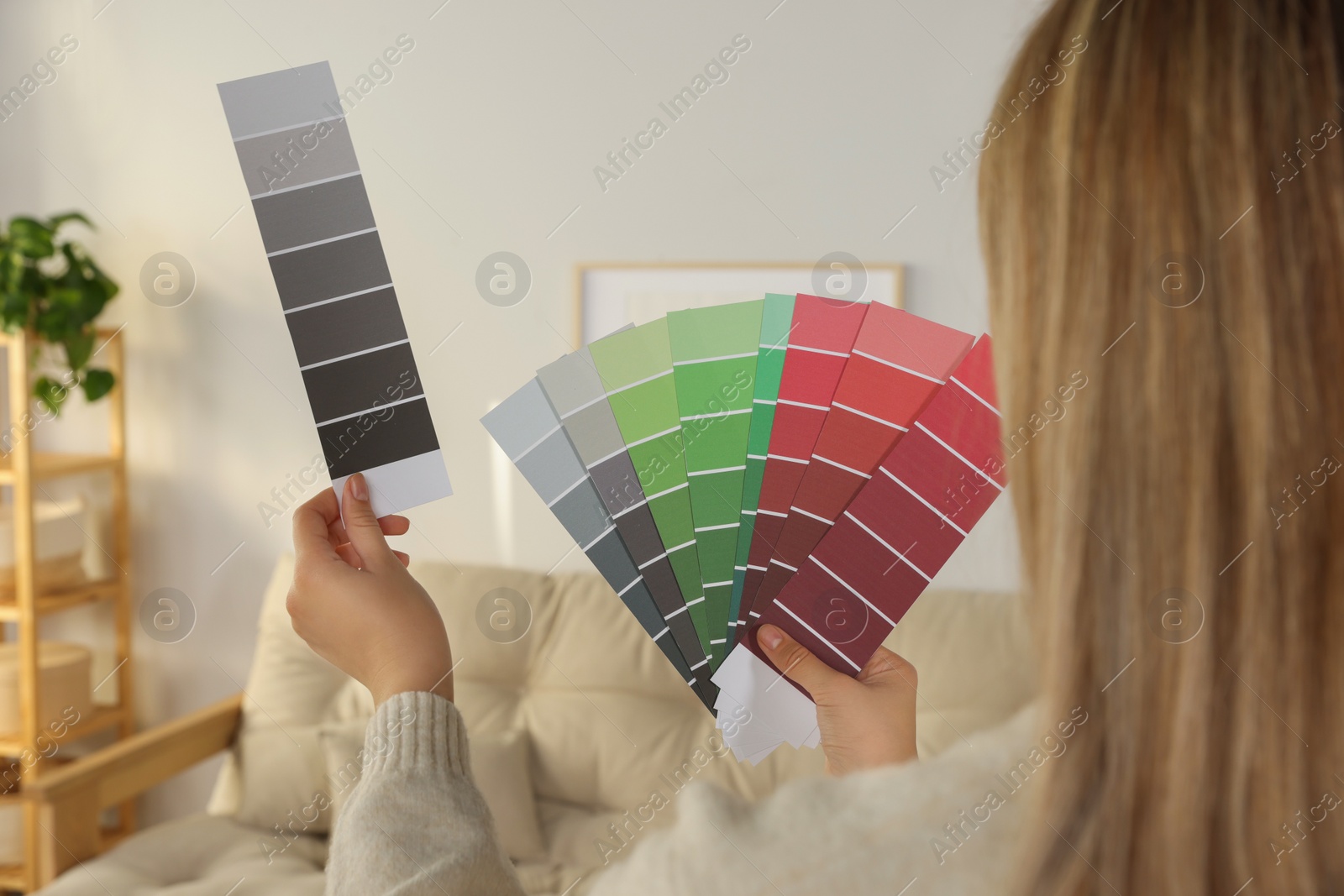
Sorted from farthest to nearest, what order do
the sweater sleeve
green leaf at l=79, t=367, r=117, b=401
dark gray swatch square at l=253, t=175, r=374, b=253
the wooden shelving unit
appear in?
1. green leaf at l=79, t=367, r=117, b=401
2. the wooden shelving unit
3. dark gray swatch square at l=253, t=175, r=374, b=253
4. the sweater sleeve

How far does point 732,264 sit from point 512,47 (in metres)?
0.70

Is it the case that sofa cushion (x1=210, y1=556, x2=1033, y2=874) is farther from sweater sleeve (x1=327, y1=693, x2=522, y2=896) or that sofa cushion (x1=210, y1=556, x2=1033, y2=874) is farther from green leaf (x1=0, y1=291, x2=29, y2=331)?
sweater sleeve (x1=327, y1=693, x2=522, y2=896)

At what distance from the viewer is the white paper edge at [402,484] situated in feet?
2.58

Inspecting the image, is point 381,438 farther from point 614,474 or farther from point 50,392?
point 50,392

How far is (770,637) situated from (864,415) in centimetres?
19

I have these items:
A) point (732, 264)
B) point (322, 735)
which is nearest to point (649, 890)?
point (322, 735)

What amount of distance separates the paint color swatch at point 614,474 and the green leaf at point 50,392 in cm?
192

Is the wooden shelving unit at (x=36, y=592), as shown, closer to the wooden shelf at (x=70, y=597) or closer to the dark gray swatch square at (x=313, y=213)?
the wooden shelf at (x=70, y=597)

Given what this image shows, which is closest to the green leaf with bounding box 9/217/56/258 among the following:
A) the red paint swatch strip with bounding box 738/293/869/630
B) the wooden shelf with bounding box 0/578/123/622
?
the wooden shelf with bounding box 0/578/123/622

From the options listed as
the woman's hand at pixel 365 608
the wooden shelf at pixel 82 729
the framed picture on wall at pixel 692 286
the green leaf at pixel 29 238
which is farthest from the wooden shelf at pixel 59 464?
the woman's hand at pixel 365 608

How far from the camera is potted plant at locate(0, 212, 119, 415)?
83.2 inches

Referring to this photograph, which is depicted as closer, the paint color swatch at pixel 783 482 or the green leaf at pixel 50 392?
the paint color swatch at pixel 783 482

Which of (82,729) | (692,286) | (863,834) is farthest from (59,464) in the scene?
(863,834)

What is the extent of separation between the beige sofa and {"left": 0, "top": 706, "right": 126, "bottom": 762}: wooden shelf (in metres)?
0.39
